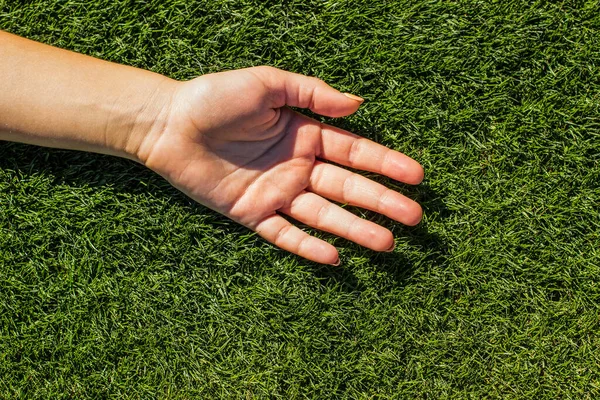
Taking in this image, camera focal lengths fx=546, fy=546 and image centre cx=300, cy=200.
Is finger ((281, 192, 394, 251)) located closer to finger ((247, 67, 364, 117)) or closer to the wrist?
finger ((247, 67, 364, 117))

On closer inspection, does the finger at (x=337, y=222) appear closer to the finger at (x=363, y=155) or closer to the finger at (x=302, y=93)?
the finger at (x=363, y=155)

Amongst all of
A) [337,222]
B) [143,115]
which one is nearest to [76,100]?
[143,115]

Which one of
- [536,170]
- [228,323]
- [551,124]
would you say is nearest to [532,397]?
[536,170]

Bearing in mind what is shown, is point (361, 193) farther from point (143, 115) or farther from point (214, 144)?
point (143, 115)

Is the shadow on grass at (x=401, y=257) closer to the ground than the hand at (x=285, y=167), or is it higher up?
closer to the ground

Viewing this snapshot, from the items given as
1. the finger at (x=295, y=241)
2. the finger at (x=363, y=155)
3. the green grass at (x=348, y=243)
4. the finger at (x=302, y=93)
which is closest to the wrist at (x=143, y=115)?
the green grass at (x=348, y=243)

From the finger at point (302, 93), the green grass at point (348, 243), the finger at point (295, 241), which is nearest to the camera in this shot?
the finger at point (302, 93)
